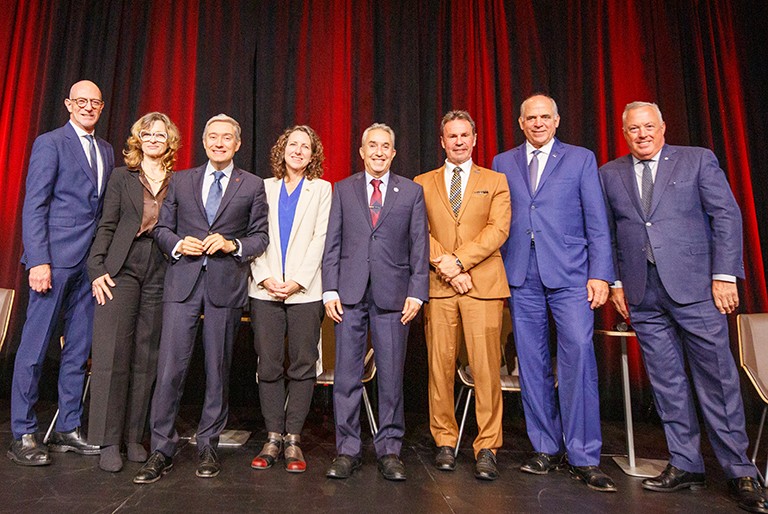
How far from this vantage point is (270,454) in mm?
2527

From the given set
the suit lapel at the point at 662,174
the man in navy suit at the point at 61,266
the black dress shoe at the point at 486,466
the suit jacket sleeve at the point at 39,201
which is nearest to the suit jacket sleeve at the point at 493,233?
the suit lapel at the point at 662,174

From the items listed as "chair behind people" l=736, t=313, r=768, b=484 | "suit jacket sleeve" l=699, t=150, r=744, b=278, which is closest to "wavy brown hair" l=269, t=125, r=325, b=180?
"suit jacket sleeve" l=699, t=150, r=744, b=278

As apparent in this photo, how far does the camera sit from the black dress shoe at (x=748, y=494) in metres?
2.08

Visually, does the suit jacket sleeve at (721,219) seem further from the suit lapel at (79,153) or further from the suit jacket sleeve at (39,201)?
the suit jacket sleeve at (39,201)

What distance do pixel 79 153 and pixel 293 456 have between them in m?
2.13

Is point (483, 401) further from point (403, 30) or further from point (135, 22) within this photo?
point (135, 22)

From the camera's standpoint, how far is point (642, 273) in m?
2.48

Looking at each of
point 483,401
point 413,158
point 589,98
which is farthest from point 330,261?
point 589,98

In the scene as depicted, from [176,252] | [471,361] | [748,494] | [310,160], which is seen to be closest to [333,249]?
[310,160]

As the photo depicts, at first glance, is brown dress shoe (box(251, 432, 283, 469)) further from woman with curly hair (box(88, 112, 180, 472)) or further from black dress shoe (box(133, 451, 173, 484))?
woman with curly hair (box(88, 112, 180, 472))

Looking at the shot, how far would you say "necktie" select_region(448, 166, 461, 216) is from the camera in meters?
2.68

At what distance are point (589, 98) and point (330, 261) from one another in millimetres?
3134

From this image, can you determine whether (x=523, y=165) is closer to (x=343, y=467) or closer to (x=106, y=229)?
(x=343, y=467)

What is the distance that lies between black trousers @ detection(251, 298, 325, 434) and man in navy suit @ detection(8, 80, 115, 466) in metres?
1.05
